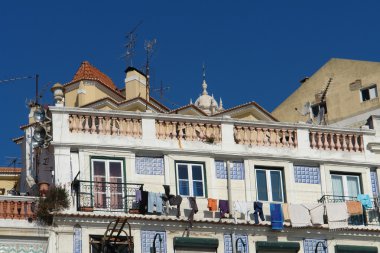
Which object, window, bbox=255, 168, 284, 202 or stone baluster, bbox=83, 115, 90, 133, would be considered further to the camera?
window, bbox=255, 168, 284, 202

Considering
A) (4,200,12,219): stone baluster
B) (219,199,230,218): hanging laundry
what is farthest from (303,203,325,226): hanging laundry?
(4,200,12,219): stone baluster

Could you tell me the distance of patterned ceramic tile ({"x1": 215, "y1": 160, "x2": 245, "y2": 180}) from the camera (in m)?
40.9

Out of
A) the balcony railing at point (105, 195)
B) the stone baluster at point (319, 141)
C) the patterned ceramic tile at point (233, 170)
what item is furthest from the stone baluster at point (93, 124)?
the stone baluster at point (319, 141)

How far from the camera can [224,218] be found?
39.8 meters

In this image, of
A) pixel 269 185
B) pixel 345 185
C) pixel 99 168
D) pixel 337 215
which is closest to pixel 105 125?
pixel 99 168

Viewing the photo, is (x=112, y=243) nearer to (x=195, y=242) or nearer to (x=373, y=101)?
(x=195, y=242)

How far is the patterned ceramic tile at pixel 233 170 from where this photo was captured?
40.9m

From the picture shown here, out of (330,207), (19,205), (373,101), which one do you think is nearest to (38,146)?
(19,205)

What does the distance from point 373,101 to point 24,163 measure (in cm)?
1693

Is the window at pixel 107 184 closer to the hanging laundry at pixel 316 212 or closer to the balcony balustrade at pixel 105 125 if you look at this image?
the balcony balustrade at pixel 105 125

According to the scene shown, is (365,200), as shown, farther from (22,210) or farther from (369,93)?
(369,93)

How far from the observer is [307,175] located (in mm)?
41844

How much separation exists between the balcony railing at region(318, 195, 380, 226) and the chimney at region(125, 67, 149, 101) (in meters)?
11.5

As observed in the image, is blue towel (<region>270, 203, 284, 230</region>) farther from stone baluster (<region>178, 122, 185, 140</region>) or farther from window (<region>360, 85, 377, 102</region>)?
window (<region>360, 85, 377, 102</region>)
